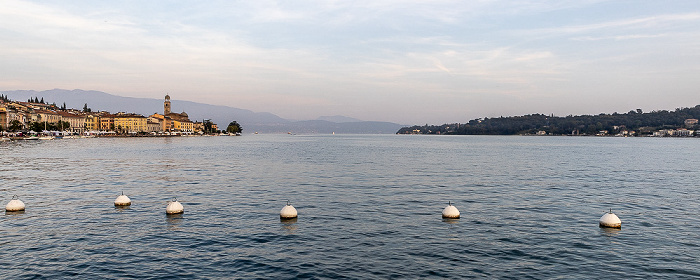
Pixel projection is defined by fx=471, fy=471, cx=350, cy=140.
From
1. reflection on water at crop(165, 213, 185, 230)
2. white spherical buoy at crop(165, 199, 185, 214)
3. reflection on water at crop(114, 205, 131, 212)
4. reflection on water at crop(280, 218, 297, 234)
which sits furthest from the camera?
reflection on water at crop(114, 205, 131, 212)

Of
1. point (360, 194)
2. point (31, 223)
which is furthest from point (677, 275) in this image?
point (31, 223)

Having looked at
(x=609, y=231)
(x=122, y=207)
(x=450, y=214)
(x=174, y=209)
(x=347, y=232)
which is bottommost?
(x=609, y=231)

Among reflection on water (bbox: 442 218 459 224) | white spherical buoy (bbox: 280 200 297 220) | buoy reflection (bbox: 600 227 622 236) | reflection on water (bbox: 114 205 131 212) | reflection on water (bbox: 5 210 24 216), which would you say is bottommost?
buoy reflection (bbox: 600 227 622 236)

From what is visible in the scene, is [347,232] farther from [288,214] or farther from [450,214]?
[450,214]

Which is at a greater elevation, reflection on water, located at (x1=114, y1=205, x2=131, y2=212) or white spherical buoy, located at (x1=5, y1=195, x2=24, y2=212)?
white spherical buoy, located at (x1=5, y1=195, x2=24, y2=212)

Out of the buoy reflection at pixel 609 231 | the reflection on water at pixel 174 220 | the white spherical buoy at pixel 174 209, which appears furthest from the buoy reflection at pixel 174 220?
the buoy reflection at pixel 609 231

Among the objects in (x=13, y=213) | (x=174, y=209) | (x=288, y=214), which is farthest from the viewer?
(x=174, y=209)

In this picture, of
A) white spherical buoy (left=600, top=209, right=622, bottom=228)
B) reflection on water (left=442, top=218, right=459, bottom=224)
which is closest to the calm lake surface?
reflection on water (left=442, top=218, right=459, bottom=224)

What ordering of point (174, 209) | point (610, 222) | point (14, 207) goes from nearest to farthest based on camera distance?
1. point (610, 222)
2. point (174, 209)
3. point (14, 207)

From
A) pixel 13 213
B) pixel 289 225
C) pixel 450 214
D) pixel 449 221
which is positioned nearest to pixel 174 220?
pixel 289 225

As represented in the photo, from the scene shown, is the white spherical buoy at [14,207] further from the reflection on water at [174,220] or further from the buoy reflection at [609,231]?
the buoy reflection at [609,231]

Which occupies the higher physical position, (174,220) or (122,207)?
(122,207)

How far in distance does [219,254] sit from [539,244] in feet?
55.0

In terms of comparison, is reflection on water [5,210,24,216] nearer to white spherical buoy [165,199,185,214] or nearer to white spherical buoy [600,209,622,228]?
white spherical buoy [165,199,185,214]
